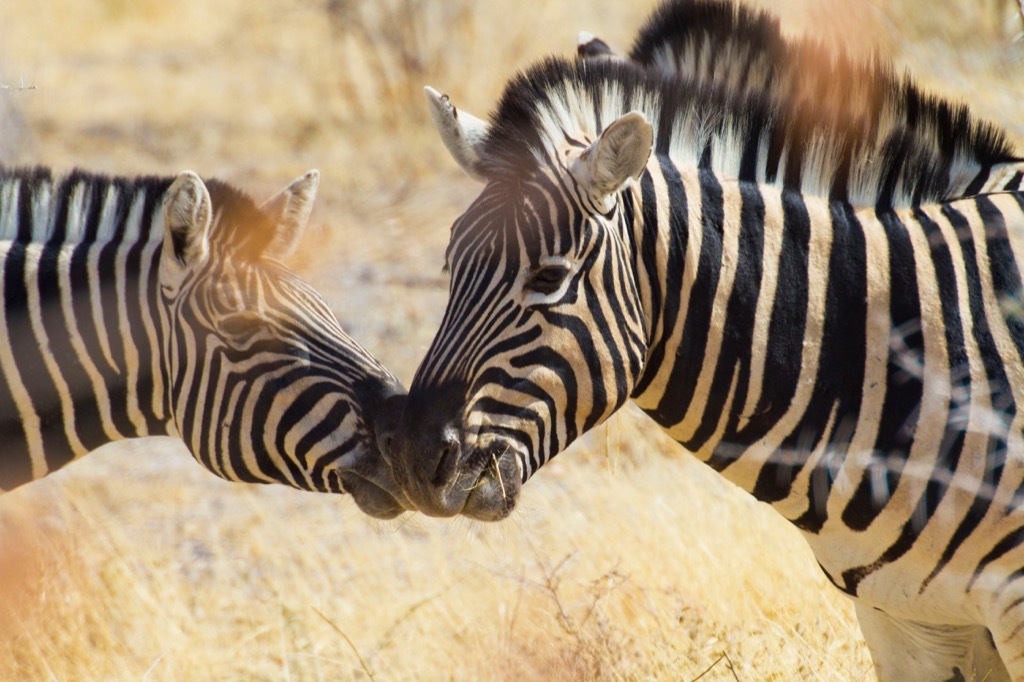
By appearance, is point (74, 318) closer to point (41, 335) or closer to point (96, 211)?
point (41, 335)

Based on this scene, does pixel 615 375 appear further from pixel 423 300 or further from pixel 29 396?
pixel 423 300

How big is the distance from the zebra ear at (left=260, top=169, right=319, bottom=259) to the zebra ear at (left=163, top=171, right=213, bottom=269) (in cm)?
39

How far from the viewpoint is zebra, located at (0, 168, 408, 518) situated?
4.37 metres

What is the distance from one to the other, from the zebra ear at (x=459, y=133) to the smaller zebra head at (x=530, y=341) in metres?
0.29

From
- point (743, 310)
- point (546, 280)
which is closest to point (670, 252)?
point (743, 310)

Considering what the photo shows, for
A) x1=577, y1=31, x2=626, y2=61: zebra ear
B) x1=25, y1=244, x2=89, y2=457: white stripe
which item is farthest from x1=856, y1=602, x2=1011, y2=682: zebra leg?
x1=25, y1=244, x2=89, y2=457: white stripe

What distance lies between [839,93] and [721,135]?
0.58 metres

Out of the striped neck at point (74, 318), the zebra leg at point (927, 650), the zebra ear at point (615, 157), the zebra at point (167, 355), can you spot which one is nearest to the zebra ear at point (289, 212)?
the zebra at point (167, 355)

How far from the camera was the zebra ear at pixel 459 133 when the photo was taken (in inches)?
150

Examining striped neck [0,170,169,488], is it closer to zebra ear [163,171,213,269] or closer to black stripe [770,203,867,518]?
zebra ear [163,171,213,269]

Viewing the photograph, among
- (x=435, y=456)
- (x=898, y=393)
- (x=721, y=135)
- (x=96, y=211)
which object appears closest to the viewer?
(x=435, y=456)

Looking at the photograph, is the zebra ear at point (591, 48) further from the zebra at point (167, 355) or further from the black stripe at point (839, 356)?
the zebra at point (167, 355)

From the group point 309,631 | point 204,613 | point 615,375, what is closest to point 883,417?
point 615,375

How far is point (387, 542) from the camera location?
820 centimetres
